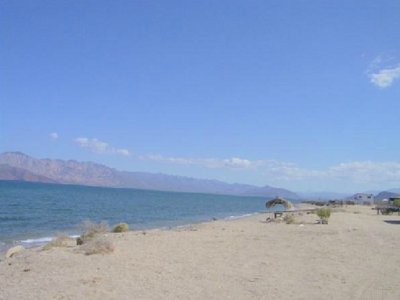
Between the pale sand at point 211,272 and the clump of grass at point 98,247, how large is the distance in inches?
13.7

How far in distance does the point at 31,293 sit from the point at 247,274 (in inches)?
180

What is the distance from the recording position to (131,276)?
10.3 m

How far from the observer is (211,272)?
36.3ft

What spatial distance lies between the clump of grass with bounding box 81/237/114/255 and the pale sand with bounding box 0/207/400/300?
0.35 meters

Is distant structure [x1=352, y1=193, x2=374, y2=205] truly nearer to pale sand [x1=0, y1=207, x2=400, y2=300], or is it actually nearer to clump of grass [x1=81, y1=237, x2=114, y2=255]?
pale sand [x1=0, y1=207, x2=400, y2=300]

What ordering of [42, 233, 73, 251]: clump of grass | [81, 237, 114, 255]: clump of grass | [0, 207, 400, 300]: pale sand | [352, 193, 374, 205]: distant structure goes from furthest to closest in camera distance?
[352, 193, 374, 205]: distant structure < [42, 233, 73, 251]: clump of grass < [81, 237, 114, 255]: clump of grass < [0, 207, 400, 300]: pale sand

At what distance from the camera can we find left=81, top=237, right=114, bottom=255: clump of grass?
13152 mm

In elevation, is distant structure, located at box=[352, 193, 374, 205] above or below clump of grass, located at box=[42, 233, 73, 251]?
above

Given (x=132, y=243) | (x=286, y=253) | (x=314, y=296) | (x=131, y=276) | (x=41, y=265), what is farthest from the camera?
(x=132, y=243)

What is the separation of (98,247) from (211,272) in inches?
146

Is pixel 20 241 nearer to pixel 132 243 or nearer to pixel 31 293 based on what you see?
pixel 132 243

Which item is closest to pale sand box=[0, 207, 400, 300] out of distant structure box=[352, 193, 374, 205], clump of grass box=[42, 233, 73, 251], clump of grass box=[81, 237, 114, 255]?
clump of grass box=[81, 237, 114, 255]

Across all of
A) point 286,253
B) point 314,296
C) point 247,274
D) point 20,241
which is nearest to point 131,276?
point 247,274

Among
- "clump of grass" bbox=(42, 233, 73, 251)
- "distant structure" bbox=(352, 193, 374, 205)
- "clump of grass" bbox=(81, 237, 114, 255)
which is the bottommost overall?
"clump of grass" bbox=(42, 233, 73, 251)
